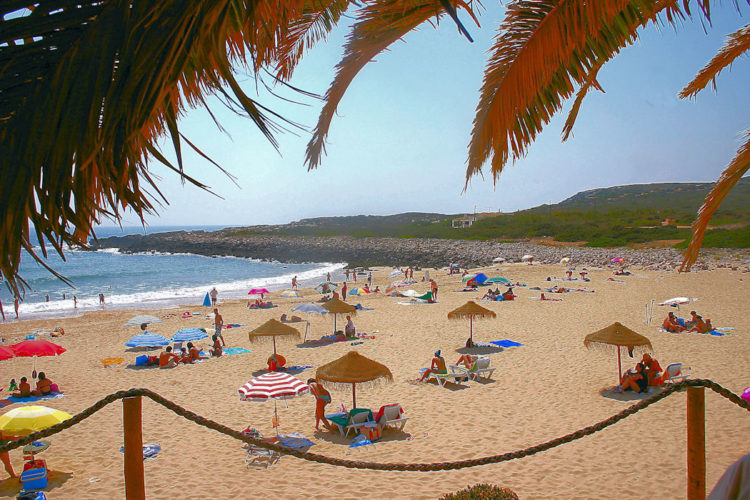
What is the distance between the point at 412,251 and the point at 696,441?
59.8 metres

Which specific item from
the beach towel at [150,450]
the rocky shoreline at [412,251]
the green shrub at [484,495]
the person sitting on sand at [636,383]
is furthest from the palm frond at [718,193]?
the rocky shoreline at [412,251]

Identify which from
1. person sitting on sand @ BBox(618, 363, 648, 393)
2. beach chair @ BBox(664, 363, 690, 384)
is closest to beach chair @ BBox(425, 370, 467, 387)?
person sitting on sand @ BBox(618, 363, 648, 393)

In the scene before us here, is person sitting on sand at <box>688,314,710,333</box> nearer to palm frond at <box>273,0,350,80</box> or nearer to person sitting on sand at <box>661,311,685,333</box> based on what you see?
person sitting on sand at <box>661,311,685,333</box>

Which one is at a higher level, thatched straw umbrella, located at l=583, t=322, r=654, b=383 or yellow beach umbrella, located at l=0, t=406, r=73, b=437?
thatched straw umbrella, located at l=583, t=322, r=654, b=383

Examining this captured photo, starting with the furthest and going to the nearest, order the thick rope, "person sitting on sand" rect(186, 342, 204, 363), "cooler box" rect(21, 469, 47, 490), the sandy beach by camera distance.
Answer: "person sitting on sand" rect(186, 342, 204, 363) < the sandy beach < "cooler box" rect(21, 469, 47, 490) < the thick rope

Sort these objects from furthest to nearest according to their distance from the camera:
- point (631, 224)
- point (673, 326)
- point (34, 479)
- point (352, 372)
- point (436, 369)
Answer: point (631, 224) → point (673, 326) → point (436, 369) → point (352, 372) → point (34, 479)

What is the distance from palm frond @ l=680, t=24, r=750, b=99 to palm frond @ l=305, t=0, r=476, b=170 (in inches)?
150

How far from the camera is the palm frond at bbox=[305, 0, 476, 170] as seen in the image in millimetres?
2342

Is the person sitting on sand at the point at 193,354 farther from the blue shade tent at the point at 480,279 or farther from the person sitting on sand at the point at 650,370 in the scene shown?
the blue shade tent at the point at 480,279

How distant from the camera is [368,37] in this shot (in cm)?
290

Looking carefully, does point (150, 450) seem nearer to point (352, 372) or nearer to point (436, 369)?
point (352, 372)

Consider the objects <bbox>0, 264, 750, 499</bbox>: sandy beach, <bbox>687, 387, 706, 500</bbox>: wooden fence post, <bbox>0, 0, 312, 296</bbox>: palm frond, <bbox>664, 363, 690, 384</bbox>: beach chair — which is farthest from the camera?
<bbox>664, 363, 690, 384</bbox>: beach chair

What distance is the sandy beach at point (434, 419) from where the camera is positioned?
246 inches

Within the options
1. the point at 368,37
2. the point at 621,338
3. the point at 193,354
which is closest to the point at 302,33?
the point at 368,37
